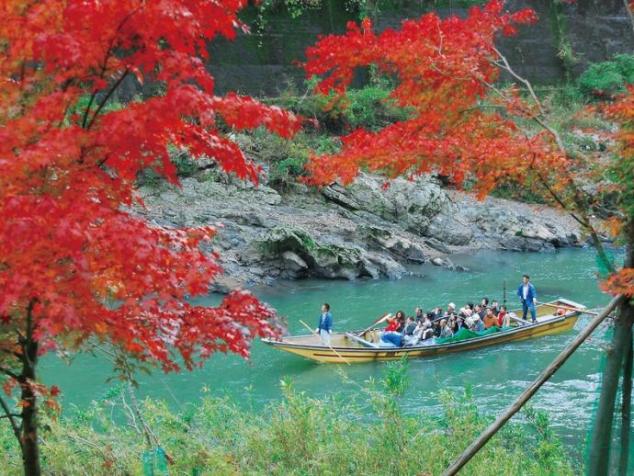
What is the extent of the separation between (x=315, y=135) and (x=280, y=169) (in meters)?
4.12

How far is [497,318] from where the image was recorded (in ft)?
54.6

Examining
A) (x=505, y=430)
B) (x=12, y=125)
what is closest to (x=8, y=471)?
(x=12, y=125)

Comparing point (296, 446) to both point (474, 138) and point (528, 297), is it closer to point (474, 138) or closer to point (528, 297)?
point (474, 138)

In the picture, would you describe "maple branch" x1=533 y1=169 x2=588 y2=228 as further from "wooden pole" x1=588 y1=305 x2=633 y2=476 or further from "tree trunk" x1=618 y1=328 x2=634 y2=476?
"tree trunk" x1=618 y1=328 x2=634 y2=476

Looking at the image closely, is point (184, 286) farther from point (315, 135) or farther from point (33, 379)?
point (315, 135)

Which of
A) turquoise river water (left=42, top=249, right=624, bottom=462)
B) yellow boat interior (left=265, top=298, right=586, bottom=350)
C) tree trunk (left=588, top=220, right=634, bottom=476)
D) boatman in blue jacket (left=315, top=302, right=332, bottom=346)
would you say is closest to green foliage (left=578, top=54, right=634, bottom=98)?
turquoise river water (left=42, top=249, right=624, bottom=462)

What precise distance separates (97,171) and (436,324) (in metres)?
12.1

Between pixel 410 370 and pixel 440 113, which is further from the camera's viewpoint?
pixel 410 370

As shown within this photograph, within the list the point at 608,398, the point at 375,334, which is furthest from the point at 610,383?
the point at 375,334

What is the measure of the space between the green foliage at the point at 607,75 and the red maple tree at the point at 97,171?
31698mm

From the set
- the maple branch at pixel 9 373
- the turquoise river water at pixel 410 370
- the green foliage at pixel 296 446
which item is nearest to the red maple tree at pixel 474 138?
the green foliage at pixel 296 446

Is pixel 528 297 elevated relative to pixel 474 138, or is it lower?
lower

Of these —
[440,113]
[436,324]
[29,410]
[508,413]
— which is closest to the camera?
[29,410]

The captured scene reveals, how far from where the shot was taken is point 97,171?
464cm
